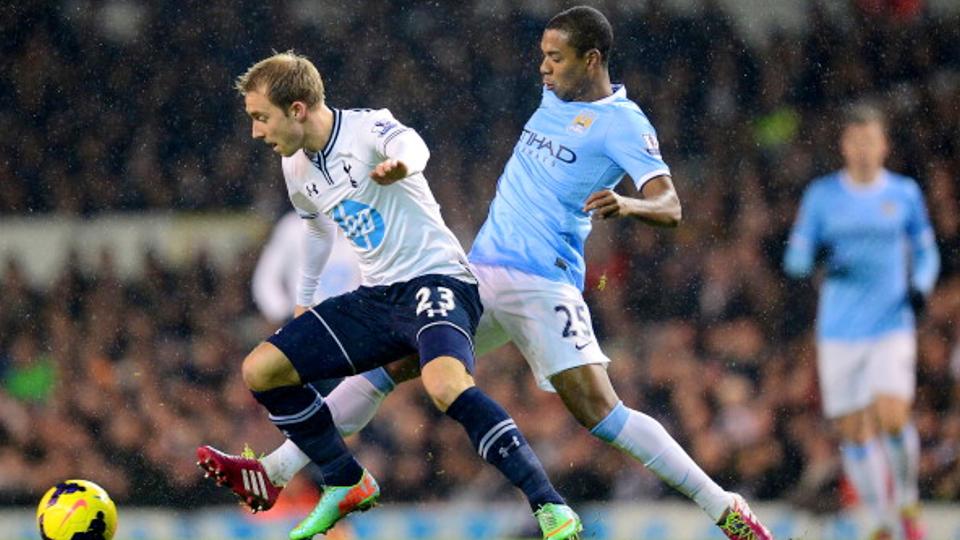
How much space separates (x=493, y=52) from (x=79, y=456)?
4440 millimetres

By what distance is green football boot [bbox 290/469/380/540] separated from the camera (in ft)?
21.0

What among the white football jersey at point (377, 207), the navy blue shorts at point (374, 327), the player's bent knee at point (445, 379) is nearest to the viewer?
the player's bent knee at point (445, 379)

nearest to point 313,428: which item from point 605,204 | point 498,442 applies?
point 498,442

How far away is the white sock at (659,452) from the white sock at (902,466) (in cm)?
381

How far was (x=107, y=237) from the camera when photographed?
1387 cm

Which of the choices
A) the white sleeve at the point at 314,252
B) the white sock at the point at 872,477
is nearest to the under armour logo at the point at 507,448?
the white sleeve at the point at 314,252

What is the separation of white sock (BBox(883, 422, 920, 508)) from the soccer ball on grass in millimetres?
4990

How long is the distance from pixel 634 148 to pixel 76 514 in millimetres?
2484

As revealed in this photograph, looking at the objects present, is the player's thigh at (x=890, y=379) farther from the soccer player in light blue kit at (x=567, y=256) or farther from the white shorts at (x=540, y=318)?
the white shorts at (x=540, y=318)

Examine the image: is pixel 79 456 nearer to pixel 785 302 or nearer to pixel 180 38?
pixel 180 38

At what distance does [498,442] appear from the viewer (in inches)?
233

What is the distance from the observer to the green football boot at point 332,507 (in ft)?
21.0

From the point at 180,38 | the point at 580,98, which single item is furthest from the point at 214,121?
the point at 580,98

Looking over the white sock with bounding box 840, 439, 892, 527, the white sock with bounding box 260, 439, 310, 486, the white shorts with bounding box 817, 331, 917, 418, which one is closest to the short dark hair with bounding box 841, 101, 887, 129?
the white shorts with bounding box 817, 331, 917, 418
